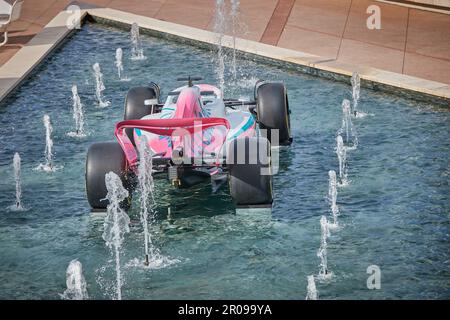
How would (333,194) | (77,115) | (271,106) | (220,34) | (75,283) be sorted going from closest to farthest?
1. (75,283)
2. (333,194)
3. (271,106)
4. (77,115)
5. (220,34)

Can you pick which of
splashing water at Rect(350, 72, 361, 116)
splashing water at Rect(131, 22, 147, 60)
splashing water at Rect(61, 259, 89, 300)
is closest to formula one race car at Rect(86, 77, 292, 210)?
splashing water at Rect(61, 259, 89, 300)

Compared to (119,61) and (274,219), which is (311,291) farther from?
(119,61)

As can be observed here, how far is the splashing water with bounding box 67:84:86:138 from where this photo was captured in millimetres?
17509

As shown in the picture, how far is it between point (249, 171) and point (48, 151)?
4.23 metres

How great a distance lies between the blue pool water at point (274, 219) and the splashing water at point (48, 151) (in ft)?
0.39

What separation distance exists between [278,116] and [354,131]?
1.70 m

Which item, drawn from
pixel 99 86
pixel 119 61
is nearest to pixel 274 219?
pixel 99 86

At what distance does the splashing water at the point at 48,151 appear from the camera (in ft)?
53.0

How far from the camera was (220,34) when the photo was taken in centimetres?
2183

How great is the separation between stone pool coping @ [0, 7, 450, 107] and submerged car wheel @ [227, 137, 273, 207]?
561cm

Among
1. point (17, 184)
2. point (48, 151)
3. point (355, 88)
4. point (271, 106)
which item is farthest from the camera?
point (355, 88)

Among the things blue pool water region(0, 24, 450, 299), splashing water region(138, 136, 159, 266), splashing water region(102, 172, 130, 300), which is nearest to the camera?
blue pool water region(0, 24, 450, 299)

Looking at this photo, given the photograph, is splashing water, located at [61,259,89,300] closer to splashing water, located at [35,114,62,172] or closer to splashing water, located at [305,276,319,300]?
splashing water, located at [305,276,319,300]

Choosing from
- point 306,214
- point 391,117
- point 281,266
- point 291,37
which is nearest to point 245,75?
point 291,37
